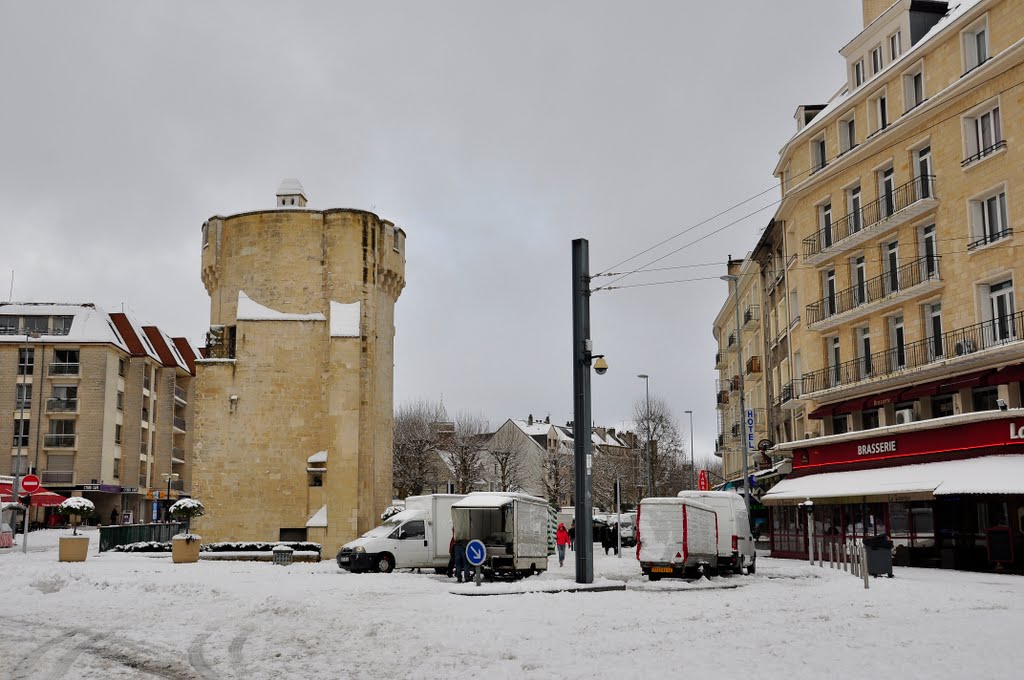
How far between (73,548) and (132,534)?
12262 mm

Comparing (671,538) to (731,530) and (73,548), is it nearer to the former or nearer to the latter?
(731,530)

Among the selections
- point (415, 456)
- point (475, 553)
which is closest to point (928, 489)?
point (475, 553)

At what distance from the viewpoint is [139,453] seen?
249ft

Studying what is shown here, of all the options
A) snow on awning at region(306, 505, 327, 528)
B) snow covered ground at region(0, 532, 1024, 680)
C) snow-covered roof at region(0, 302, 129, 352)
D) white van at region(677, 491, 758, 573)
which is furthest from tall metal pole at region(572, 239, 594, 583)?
snow-covered roof at region(0, 302, 129, 352)

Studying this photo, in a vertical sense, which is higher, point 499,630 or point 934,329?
point 934,329

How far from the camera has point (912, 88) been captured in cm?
3116

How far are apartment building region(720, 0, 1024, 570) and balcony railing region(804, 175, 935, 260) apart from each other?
0.05 meters

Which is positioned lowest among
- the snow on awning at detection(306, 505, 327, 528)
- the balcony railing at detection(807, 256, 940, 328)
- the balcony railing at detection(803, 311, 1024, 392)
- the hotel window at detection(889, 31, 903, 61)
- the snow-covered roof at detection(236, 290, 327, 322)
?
the snow on awning at detection(306, 505, 327, 528)

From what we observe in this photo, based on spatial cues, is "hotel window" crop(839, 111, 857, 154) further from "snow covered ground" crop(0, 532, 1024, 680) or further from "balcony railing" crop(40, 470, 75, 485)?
"balcony railing" crop(40, 470, 75, 485)

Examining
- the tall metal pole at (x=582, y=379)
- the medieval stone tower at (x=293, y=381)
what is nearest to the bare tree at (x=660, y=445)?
the medieval stone tower at (x=293, y=381)

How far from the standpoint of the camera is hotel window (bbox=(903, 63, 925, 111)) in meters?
30.8

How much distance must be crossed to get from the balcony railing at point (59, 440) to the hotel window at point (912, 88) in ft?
198

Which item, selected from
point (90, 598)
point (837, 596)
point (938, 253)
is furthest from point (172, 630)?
point (938, 253)

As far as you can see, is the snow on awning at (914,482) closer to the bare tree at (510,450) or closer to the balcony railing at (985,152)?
the balcony railing at (985,152)
